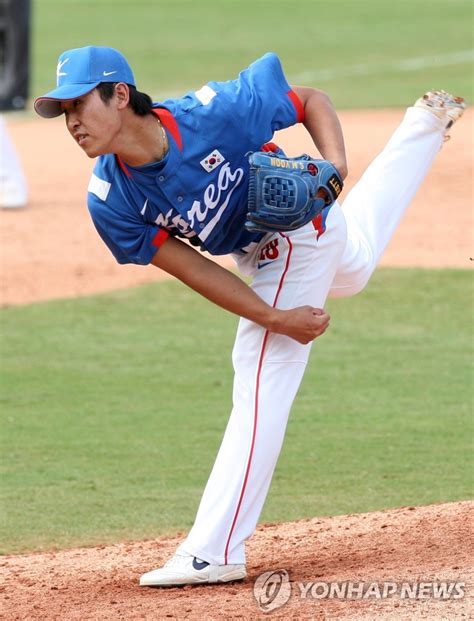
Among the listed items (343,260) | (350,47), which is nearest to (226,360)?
(343,260)

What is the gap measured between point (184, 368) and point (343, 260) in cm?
345

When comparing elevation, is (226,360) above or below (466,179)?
above

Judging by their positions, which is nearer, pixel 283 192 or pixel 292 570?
pixel 283 192

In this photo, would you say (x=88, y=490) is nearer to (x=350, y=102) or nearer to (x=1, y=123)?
(x=1, y=123)

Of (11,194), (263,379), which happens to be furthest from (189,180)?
(11,194)

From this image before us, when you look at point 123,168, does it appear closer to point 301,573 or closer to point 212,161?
point 212,161

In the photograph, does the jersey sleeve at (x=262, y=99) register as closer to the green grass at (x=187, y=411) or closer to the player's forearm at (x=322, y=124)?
the player's forearm at (x=322, y=124)

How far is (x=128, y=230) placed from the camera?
13.1ft

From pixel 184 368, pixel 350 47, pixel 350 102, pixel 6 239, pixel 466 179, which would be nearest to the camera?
pixel 184 368

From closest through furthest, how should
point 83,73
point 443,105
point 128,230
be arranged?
point 83,73 < point 128,230 < point 443,105

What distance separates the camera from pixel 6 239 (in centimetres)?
1128

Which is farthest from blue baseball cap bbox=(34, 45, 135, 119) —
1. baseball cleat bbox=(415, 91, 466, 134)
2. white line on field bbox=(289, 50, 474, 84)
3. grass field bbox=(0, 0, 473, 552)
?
white line on field bbox=(289, 50, 474, 84)

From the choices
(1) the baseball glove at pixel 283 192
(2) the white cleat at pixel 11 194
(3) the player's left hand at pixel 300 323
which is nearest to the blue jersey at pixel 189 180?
(1) the baseball glove at pixel 283 192

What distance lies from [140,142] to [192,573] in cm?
136
